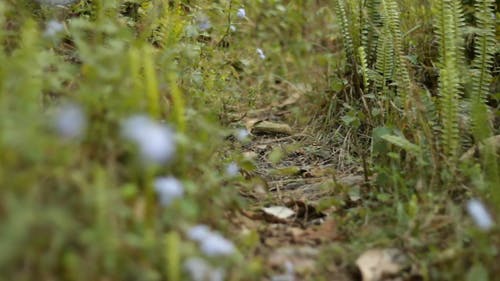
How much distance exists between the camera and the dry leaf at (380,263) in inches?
81.2

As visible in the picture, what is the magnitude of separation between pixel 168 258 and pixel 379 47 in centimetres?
181

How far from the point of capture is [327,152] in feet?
11.0

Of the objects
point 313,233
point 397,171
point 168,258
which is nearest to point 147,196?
point 168,258

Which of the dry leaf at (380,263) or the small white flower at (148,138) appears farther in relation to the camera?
the dry leaf at (380,263)

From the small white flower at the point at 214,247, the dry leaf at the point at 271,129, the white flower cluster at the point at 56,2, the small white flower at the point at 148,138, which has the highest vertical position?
the small white flower at the point at 148,138

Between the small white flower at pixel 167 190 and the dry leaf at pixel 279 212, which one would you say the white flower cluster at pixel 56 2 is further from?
the small white flower at pixel 167 190

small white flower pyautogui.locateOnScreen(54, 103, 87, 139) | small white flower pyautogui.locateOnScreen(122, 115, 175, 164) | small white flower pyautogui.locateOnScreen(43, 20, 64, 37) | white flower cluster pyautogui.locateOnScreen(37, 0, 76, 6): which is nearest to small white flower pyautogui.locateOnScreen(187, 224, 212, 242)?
small white flower pyautogui.locateOnScreen(122, 115, 175, 164)

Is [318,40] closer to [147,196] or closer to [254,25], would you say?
[254,25]

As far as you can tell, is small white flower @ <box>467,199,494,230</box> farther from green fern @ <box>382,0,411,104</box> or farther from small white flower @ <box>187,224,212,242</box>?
green fern @ <box>382,0,411,104</box>

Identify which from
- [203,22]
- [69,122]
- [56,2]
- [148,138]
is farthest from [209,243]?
[203,22]

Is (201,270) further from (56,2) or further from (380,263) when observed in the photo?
(56,2)

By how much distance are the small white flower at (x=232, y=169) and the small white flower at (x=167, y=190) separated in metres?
0.73

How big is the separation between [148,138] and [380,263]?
0.90m

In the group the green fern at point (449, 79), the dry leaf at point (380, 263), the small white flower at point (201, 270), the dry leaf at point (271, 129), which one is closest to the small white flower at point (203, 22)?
the dry leaf at point (271, 129)
